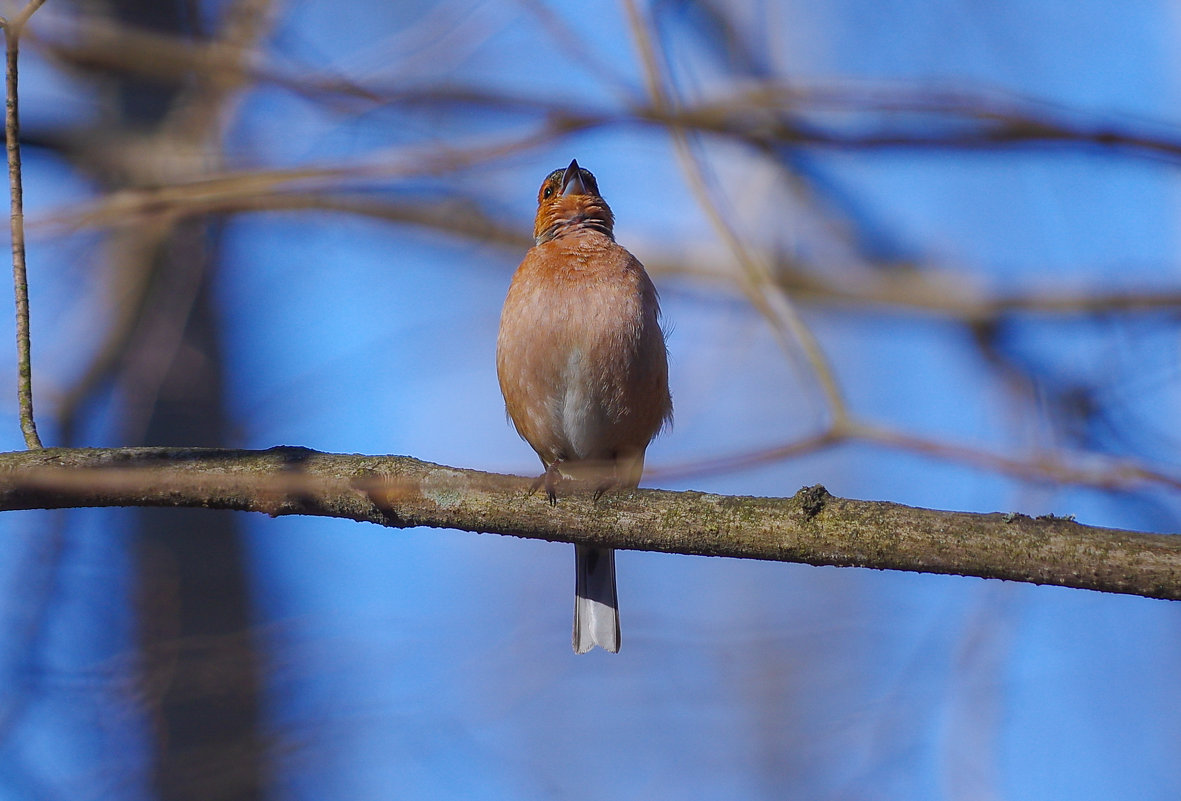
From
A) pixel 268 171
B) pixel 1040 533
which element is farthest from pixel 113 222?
pixel 1040 533

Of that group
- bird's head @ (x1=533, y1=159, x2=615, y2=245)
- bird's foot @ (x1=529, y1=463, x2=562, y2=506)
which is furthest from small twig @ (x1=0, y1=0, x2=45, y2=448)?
bird's head @ (x1=533, y1=159, x2=615, y2=245)

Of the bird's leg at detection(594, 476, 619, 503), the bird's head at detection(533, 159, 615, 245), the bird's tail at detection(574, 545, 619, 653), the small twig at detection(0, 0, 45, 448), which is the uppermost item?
the bird's head at detection(533, 159, 615, 245)

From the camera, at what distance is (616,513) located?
10.7 ft

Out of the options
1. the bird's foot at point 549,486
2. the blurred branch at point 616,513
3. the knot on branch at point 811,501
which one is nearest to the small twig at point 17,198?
the blurred branch at point 616,513

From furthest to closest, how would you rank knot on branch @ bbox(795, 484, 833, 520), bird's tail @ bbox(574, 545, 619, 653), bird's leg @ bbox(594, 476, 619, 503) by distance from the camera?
bird's tail @ bbox(574, 545, 619, 653) → bird's leg @ bbox(594, 476, 619, 503) → knot on branch @ bbox(795, 484, 833, 520)

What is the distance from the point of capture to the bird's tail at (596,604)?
17.5 ft

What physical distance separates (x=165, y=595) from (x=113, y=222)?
6.68ft

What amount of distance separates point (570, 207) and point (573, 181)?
248 millimetres

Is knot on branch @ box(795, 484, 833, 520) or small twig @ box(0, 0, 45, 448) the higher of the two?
small twig @ box(0, 0, 45, 448)

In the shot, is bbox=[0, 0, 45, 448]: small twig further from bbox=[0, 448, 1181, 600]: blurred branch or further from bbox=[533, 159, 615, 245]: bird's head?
bbox=[533, 159, 615, 245]: bird's head

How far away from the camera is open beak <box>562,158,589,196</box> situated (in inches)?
230

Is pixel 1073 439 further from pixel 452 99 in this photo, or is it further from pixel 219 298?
pixel 219 298

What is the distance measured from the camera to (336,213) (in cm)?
713

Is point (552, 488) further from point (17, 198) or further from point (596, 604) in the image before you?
point (596, 604)
